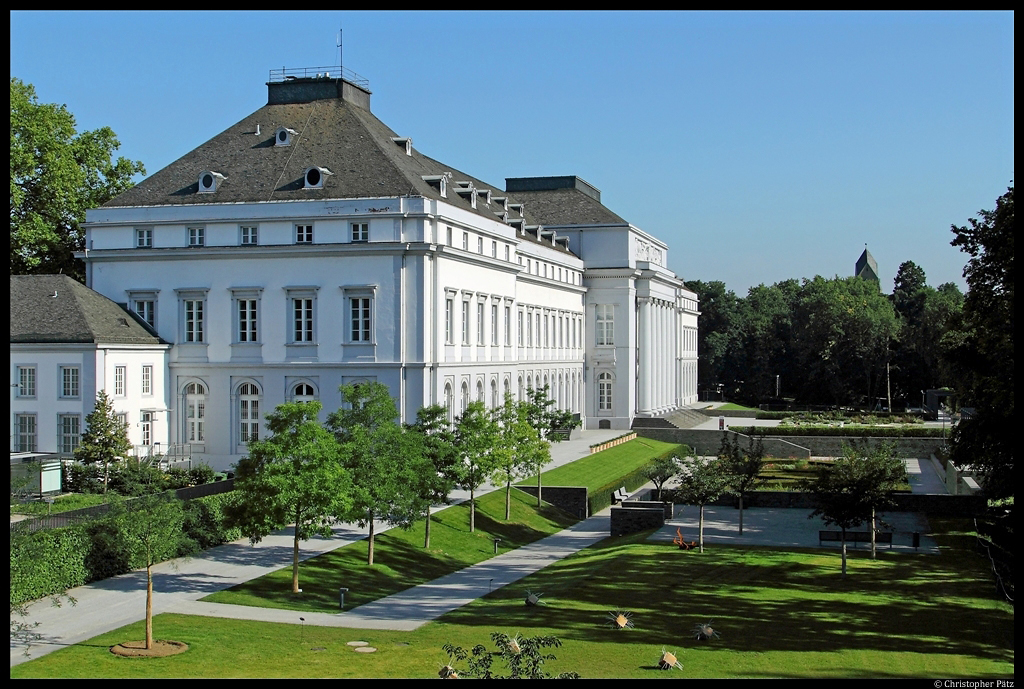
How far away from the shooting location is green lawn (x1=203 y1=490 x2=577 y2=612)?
31672 millimetres

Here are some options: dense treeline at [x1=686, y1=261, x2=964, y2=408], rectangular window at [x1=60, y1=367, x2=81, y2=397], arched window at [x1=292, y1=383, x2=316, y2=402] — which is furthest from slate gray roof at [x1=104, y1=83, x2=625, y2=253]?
dense treeline at [x1=686, y1=261, x2=964, y2=408]

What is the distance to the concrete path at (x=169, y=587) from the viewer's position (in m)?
26.3

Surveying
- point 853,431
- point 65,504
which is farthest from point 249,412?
point 853,431

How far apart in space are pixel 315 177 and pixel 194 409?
42.7ft

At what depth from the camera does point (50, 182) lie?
64.4 meters

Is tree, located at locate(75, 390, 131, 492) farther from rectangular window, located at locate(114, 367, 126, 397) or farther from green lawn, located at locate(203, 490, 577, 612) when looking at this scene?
green lawn, located at locate(203, 490, 577, 612)

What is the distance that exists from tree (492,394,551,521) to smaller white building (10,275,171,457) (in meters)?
17.0

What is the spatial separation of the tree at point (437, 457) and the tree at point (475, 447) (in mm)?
500

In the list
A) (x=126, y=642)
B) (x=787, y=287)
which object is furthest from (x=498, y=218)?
(x=787, y=287)

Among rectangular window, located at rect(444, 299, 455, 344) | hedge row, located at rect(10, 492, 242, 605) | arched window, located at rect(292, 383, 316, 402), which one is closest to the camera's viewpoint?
hedge row, located at rect(10, 492, 242, 605)

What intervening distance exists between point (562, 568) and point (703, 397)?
10307cm

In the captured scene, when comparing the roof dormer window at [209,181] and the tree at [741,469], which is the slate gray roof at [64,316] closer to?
the roof dormer window at [209,181]

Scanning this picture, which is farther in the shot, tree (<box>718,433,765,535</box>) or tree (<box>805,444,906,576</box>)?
tree (<box>718,433,765,535</box>)

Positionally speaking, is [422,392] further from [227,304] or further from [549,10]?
[549,10]
